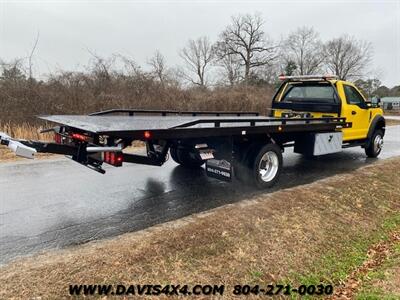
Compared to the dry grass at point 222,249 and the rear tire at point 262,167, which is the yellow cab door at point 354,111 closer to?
the rear tire at point 262,167

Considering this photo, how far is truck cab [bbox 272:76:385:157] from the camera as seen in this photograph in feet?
27.1

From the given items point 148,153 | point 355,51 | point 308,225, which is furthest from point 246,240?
point 355,51

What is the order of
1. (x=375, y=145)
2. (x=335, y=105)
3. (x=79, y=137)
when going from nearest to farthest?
(x=79, y=137)
(x=335, y=105)
(x=375, y=145)

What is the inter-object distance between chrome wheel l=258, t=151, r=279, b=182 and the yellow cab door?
2709 mm

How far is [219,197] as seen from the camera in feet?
18.8

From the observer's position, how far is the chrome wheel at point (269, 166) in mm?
6332

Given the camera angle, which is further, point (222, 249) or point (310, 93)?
point (310, 93)

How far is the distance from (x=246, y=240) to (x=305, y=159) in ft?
18.7

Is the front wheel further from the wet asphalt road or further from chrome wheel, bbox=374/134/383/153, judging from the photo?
the wet asphalt road

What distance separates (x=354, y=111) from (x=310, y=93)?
1.14 metres

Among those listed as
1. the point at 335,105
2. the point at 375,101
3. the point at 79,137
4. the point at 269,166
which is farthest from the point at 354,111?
the point at 79,137

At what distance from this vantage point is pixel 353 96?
8.62 meters

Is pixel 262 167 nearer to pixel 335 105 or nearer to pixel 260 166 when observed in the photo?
pixel 260 166

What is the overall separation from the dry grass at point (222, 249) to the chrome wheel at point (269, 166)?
55 cm
